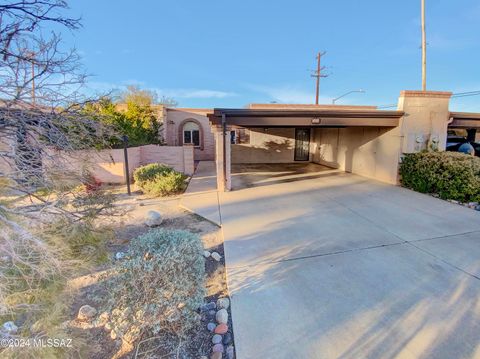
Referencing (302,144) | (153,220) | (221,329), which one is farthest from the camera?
(302,144)

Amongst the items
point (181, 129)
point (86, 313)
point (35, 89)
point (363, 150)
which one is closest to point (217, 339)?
point (86, 313)

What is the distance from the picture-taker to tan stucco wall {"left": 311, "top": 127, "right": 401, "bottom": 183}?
30.0 ft

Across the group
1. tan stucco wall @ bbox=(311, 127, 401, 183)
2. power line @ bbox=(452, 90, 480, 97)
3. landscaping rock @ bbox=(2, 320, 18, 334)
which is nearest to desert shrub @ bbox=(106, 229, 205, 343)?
landscaping rock @ bbox=(2, 320, 18, 334)

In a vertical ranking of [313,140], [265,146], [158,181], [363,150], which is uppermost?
[313,140]

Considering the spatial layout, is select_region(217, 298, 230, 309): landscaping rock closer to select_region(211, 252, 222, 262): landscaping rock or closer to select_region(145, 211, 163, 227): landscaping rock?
select_region(211, 252, 222, 262): landscaping rock

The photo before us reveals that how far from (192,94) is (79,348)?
26.7m

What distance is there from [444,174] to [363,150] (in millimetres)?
3865

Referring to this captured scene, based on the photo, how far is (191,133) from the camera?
17.3 meters

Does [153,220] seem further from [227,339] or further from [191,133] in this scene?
[191,133]

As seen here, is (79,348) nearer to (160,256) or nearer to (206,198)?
(160,256)

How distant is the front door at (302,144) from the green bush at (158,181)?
32.5ft

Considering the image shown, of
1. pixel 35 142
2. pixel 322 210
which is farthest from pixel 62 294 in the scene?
pixel 322 210

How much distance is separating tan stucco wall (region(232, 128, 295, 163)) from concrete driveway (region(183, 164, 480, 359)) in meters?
10.2

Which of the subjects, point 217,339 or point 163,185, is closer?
point 217,339
